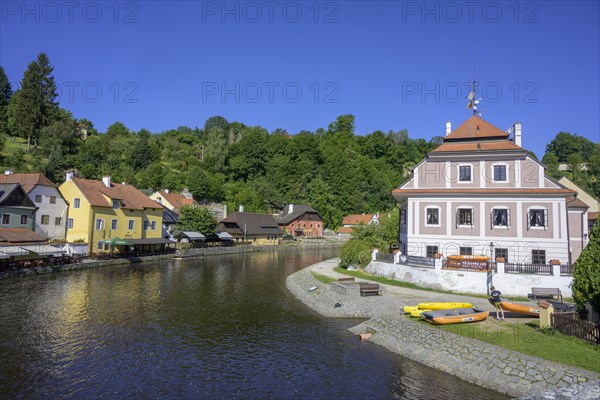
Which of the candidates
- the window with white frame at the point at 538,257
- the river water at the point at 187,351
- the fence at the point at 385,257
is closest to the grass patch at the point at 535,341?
the river water at the point at 187,351

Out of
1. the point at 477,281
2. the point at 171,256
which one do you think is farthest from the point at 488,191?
the point at 171,256

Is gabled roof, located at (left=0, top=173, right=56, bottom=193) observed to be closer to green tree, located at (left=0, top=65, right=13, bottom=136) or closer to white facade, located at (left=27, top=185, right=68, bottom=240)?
white facade, located at (left=27, top=185, right=68, bottom=240)

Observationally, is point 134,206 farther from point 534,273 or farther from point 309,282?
point 534,273

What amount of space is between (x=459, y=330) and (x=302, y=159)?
107 meters

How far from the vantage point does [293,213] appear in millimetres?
100312

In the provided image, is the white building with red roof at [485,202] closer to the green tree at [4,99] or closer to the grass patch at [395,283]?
the grass patch at [395,283]

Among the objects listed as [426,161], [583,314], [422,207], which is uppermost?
[426,161]

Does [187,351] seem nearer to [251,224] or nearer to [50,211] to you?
[50,211]

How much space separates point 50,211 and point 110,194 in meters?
7.65

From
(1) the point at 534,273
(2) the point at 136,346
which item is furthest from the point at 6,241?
→ (1) the point at 534,273

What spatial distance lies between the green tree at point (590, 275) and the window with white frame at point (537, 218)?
13399 mm

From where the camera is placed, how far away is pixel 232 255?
2603 inches

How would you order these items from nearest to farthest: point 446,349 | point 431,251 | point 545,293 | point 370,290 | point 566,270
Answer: point 446,349, point 545,293, point 566,270, point 370,290, point 431,251

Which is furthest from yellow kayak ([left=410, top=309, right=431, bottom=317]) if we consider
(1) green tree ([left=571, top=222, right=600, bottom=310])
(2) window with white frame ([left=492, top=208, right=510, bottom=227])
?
(2) window with white frame ([left=492, top=208, right=510, bottom=227])
